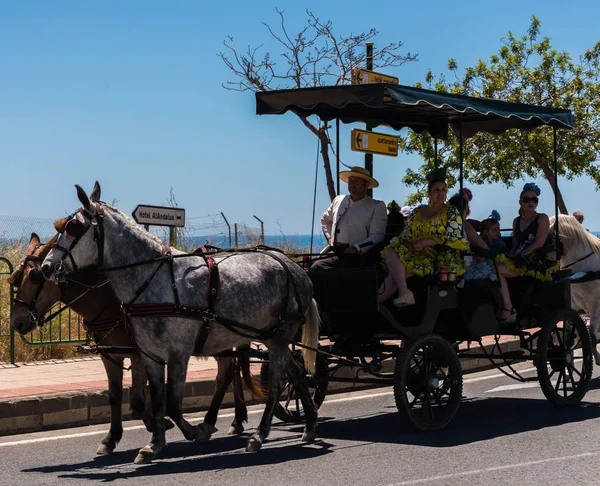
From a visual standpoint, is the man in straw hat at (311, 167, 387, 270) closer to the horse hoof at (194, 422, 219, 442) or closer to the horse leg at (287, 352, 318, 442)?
the horse leg at (287, 352, 318, 442)

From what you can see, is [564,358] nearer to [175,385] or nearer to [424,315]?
[424,315]

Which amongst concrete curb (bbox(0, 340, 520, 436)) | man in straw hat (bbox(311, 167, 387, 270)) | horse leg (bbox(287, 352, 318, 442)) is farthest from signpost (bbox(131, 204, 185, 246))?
horse leg (bbox(287, 352, 318, 442))

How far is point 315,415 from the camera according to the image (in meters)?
8.97

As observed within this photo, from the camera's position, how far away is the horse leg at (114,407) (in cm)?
856

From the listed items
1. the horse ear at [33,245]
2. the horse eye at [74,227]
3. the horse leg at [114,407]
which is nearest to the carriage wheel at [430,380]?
the horse leg at [114,407]

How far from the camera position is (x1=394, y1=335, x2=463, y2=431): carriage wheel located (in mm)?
8984

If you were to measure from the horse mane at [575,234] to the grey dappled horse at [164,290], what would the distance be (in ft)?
16.3

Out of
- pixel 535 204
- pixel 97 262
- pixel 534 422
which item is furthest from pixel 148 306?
pixel 535 204

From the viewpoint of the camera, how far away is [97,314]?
8.93m

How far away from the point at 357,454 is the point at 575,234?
18.3 ft

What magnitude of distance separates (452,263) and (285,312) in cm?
163

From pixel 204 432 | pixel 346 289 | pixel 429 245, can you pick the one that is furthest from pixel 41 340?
pixel 429 245

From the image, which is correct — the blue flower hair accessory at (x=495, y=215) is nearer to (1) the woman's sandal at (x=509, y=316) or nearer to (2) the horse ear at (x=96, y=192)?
(1) the woman's sandal at (x=509, y=316)

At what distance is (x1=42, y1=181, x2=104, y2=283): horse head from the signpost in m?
5.76
